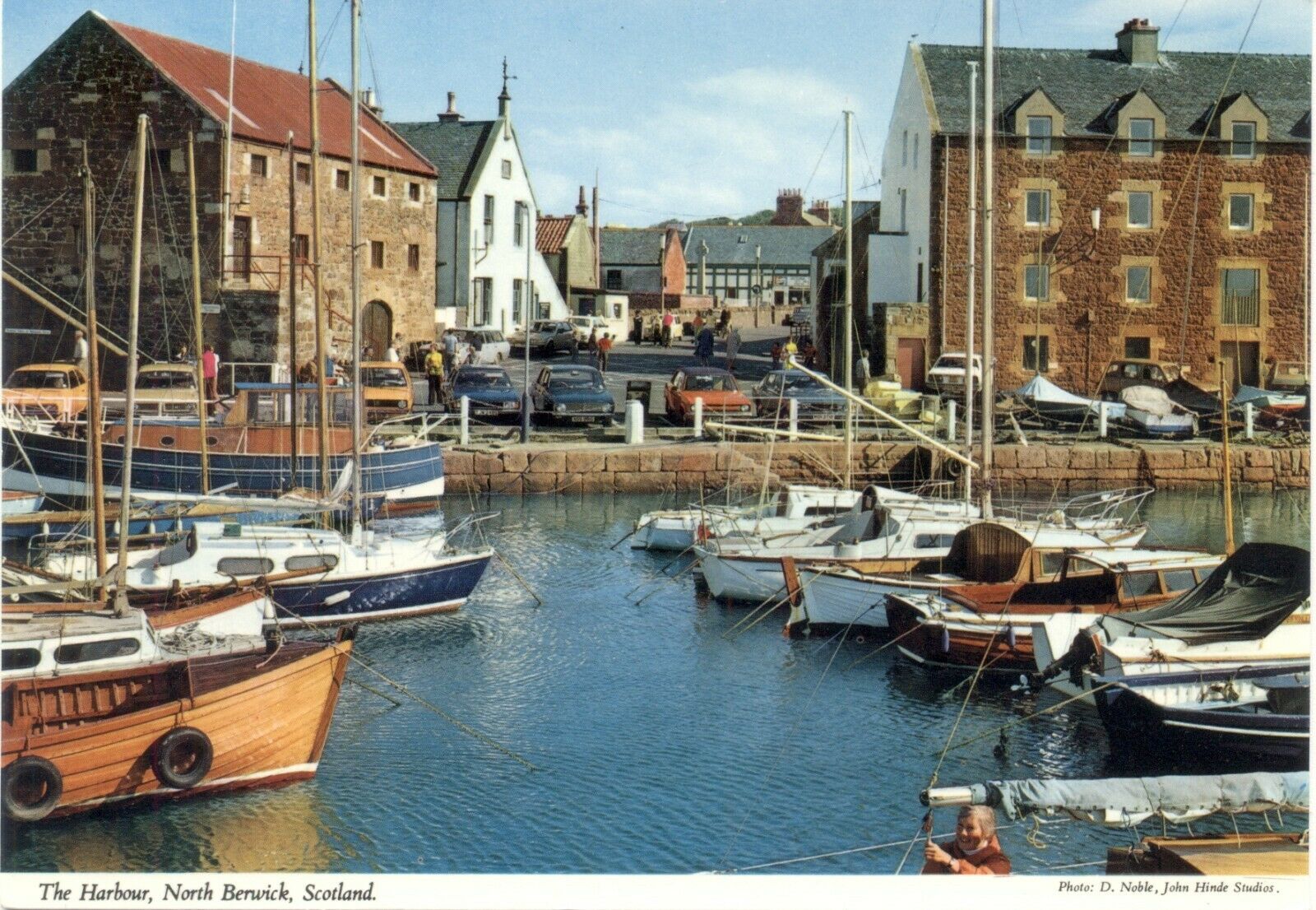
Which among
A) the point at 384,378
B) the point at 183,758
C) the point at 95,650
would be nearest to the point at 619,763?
the point at 183,758

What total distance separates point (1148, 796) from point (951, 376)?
25460mm

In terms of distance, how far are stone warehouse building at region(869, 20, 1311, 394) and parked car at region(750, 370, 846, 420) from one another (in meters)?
5.37

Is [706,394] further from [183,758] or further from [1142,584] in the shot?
[183,758]

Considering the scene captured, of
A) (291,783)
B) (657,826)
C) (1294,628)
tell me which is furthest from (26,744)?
(1294,628)

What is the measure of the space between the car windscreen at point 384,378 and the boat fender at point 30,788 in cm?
2004

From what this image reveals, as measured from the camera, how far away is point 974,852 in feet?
33.3

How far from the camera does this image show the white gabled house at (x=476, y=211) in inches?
1898

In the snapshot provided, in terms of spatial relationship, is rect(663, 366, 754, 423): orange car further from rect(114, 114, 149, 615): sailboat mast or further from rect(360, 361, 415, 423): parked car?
rect(114, 114, 149, 615): sailboat mast

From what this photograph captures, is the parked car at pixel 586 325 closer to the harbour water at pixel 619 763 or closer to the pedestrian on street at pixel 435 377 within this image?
the pedestrian on street at pixel 435 377

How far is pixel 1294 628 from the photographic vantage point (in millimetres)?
15297

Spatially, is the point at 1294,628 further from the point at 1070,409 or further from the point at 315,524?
the point at 1070,409

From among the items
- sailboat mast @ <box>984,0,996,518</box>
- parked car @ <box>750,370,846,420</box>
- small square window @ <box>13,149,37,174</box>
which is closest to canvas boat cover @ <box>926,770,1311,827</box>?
sailboat mast @ <box>984,0,996,518</box>

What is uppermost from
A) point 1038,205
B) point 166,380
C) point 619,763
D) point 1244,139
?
point 1244,139

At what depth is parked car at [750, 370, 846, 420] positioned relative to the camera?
32.5 metres
